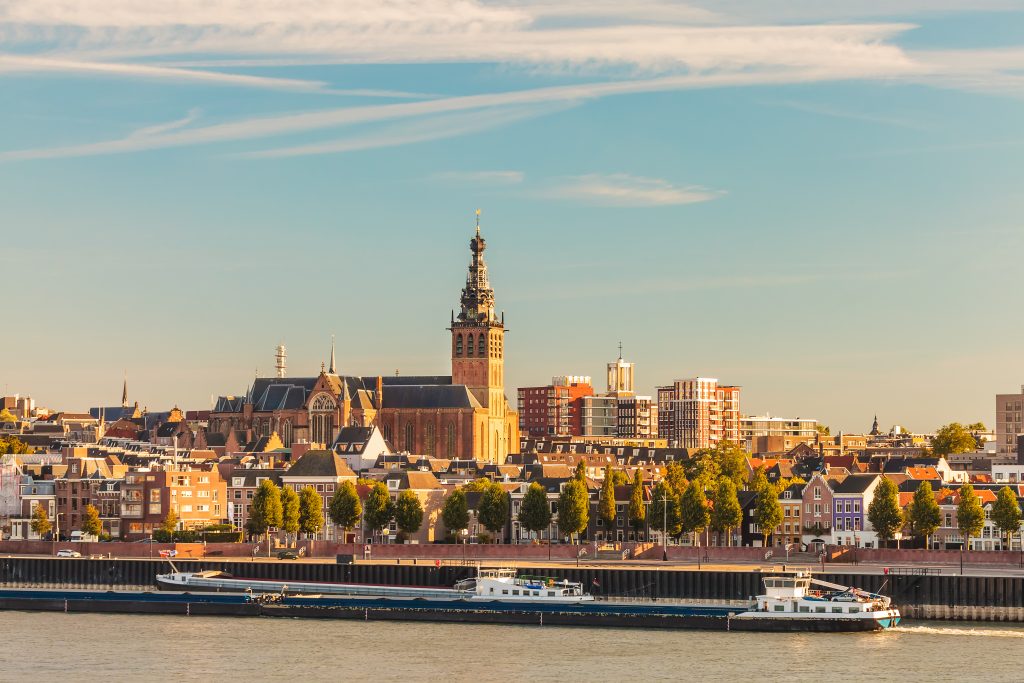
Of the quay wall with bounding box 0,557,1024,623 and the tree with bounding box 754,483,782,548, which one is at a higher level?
the tree with bounding box 754,483,782,548

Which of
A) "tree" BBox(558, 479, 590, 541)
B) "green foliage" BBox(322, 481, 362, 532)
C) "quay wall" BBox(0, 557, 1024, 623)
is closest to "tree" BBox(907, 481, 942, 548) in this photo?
"tree" BBox(558, 479, 590, 541)

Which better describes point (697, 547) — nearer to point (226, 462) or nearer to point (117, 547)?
point (117, 547)

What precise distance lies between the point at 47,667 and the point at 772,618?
123ft

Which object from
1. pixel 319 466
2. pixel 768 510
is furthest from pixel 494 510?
A: pixel 768 510

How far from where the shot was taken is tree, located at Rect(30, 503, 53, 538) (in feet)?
539

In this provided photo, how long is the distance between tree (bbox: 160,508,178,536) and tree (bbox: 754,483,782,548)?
45.0m

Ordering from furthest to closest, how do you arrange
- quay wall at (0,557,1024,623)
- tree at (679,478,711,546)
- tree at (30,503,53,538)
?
1. tree at (30,503,53,538)
2. tree at (679,478,711,546)
3. quay wall at (0,557,1024,623)

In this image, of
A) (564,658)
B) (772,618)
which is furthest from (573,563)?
(564,658)

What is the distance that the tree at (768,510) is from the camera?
148625 millimetres

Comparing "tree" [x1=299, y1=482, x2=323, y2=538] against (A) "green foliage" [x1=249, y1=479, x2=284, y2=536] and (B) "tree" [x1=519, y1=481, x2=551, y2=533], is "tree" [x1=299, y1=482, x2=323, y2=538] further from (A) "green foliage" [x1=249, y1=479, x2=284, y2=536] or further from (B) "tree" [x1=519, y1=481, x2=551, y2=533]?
(B) "tree" [x1=519, y1=481, x2=551, y2=533]

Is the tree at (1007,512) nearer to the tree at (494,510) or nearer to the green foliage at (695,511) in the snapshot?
the green foliage at (695,511)

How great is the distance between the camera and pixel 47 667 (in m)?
91.7

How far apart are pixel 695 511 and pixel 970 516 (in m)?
20.0

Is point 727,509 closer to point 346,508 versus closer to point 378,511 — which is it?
point 378,511
